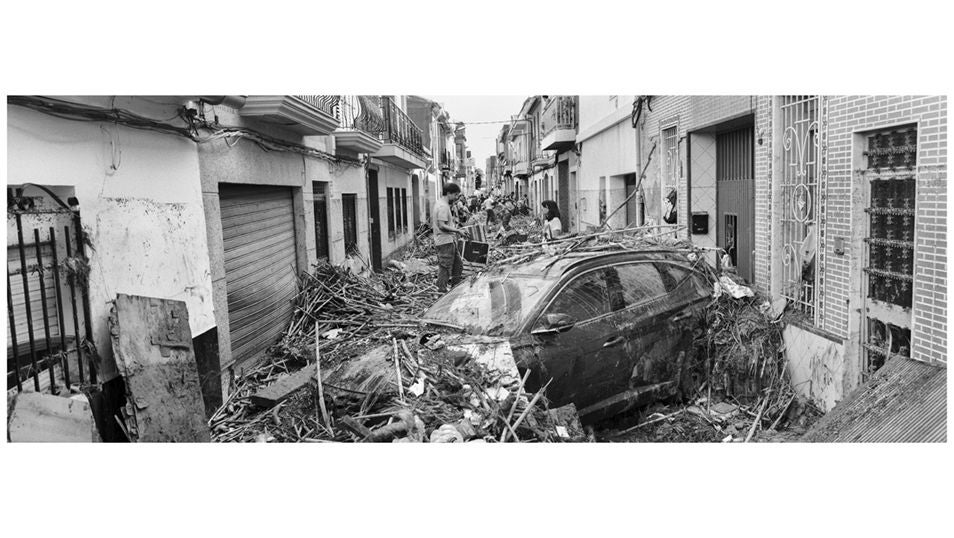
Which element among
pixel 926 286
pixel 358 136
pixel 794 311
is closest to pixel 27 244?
pixel 926 286

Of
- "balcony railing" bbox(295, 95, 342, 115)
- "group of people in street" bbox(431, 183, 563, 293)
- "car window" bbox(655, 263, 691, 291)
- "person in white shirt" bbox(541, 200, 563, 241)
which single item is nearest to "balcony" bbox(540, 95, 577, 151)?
"group of people in street" bbox(431, 183, 563, 293)

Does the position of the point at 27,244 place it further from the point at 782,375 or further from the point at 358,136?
the point at 358,136

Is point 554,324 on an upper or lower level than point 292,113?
lower

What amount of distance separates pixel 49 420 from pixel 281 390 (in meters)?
1.62

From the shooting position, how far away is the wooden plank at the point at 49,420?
4102 mm

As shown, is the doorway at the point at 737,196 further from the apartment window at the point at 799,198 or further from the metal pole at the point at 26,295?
the metal pole at the point at 26,295

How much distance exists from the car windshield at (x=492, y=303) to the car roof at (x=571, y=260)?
0.10 meters

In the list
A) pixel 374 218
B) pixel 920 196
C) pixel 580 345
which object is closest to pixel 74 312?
pixel 580 345

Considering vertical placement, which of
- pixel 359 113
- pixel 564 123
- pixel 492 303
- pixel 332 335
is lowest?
pixel 332 335

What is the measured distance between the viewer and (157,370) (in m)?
5.10

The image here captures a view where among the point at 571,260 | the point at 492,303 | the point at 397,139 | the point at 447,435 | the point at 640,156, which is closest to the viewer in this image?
the point at 447,435

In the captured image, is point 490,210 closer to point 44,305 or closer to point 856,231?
point 856,231

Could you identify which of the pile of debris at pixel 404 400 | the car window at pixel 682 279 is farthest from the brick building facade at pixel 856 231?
the pile of debris at pixel 404 400

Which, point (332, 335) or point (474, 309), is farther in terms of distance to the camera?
point (332, 335)
